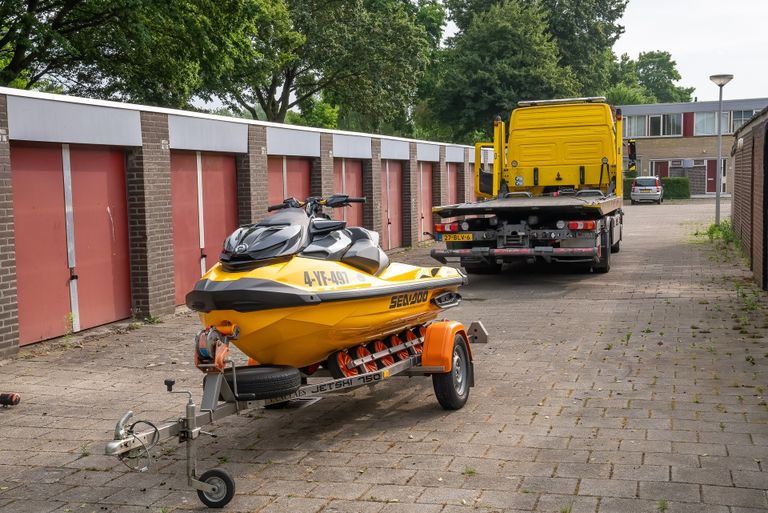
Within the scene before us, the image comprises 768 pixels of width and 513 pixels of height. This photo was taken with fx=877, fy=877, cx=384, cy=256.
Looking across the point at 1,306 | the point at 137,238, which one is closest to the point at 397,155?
the point at 137,238

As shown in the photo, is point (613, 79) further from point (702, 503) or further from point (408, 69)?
point (702, 503)

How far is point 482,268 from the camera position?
16.4 meters

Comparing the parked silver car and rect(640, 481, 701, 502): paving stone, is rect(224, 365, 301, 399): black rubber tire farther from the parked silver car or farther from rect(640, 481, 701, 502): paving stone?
the parked silver car

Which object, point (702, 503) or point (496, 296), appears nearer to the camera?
point (702, 503)

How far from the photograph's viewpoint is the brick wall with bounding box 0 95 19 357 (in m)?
8.92

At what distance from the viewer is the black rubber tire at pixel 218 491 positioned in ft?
15.6

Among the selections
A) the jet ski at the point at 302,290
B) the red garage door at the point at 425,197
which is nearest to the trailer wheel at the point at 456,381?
the jet ski at the point at 302,290

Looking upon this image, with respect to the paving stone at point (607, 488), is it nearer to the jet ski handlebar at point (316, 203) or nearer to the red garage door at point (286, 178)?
the jet ski handlebar at point (316, 203)

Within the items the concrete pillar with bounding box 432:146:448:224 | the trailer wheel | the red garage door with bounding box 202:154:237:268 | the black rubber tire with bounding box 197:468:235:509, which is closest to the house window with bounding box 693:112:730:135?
the concrete pillar with bounding box 432:146:448:224

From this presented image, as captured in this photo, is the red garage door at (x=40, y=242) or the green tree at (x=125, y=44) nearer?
the red garage door at (x=40, y=242)

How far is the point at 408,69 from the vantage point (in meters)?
41.7

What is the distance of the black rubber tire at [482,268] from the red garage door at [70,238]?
7005 millimetres

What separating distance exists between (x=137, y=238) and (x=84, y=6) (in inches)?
539

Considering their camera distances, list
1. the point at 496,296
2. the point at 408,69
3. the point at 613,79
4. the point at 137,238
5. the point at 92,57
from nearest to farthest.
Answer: the point at 137,238
the point at 496,296
the point at 92,57
the point at 408,69
the point at 613,79
